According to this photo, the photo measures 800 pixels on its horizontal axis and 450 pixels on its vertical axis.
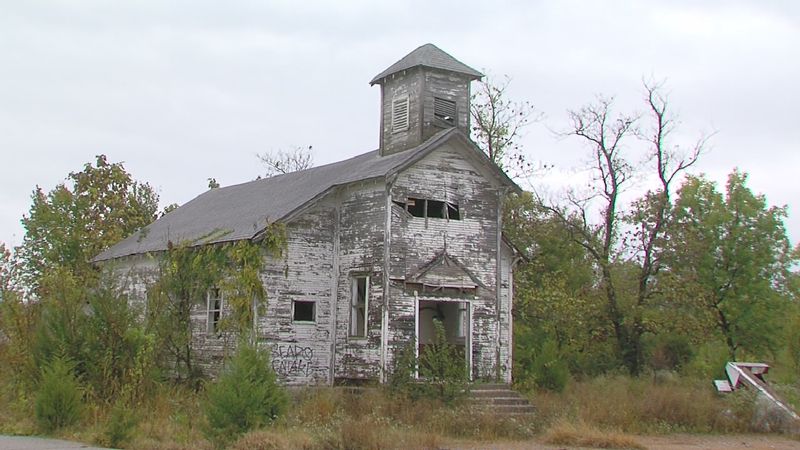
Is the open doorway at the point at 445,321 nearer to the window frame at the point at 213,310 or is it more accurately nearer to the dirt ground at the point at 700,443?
the dirt ground at the point at 700,443

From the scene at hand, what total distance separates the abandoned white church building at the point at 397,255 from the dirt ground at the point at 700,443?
4300 mm

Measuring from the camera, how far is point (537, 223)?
3462 cm

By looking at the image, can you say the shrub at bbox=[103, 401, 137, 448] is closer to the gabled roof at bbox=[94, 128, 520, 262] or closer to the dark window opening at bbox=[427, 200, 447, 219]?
the gabled roof at bbox=[94, 128, 520, 262]

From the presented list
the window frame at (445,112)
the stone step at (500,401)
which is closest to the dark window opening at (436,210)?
the window frame at (445,112)

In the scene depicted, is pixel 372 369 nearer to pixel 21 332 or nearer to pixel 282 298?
pixel 282 298

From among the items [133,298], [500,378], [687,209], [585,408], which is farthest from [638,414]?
[687,209]

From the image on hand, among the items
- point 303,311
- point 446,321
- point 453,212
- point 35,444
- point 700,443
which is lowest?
point 700,443

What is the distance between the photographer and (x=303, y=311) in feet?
75.4

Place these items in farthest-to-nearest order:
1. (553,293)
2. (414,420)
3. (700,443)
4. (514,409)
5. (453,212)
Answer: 1. (553,293)
2. (453,212)
3. (514,409)
4. (700,443)
5. (414,420)

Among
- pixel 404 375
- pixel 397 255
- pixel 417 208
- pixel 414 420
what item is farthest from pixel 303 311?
pixel 414 420

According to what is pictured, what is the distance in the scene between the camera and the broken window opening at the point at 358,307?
22.5m

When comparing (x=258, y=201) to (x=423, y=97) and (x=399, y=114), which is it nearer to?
(x=399, y=114)

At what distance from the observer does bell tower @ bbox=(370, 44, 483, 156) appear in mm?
24281

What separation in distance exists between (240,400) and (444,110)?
37.9ft
